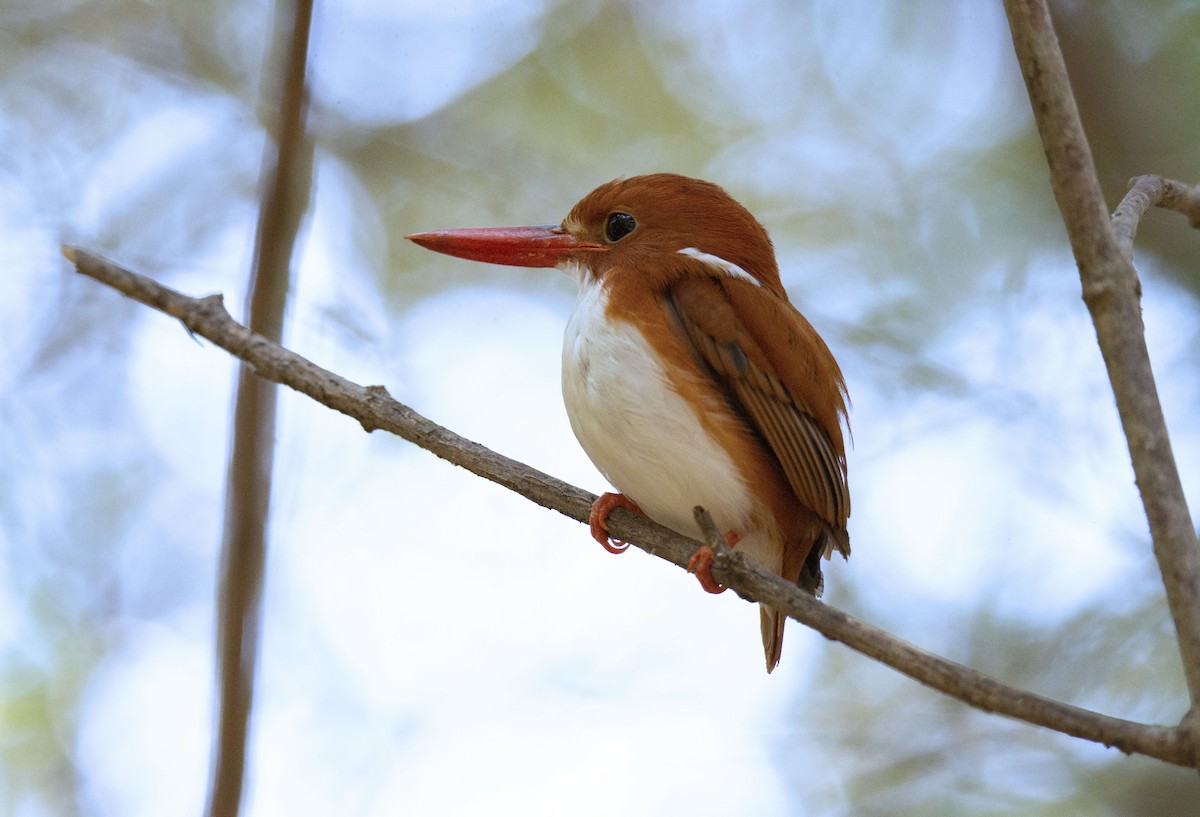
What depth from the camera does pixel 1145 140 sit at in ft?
14.4

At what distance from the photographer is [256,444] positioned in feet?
7.55

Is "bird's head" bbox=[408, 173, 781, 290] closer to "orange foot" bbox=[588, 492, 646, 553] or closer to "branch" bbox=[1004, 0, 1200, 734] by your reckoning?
"orange foot" bbox=[588, 492, 646, 553]

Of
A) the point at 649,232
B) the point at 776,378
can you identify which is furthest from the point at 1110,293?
the point at 649,232

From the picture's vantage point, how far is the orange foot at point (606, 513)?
2580mm

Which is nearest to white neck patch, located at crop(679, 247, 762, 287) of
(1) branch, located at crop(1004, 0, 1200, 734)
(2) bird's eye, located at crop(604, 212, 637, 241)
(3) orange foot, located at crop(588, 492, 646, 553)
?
(2) bird's eye, located at crop(604, 212, 637, 241)

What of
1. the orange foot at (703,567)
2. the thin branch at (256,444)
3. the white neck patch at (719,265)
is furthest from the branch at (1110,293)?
the thin branch at (256,444)

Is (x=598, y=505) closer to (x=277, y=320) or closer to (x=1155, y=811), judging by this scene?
(x=277, y=320)

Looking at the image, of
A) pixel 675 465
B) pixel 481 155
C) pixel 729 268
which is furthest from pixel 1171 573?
pixel 481 155

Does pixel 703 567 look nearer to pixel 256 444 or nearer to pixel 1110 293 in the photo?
pixel 256 444

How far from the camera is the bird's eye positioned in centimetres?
318

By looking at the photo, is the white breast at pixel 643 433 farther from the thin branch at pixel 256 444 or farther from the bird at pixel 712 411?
the thin branch at pixel 256 444

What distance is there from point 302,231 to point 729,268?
3.32 ft

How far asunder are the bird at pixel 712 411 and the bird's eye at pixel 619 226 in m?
0.21

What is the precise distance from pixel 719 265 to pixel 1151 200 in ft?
3.34
